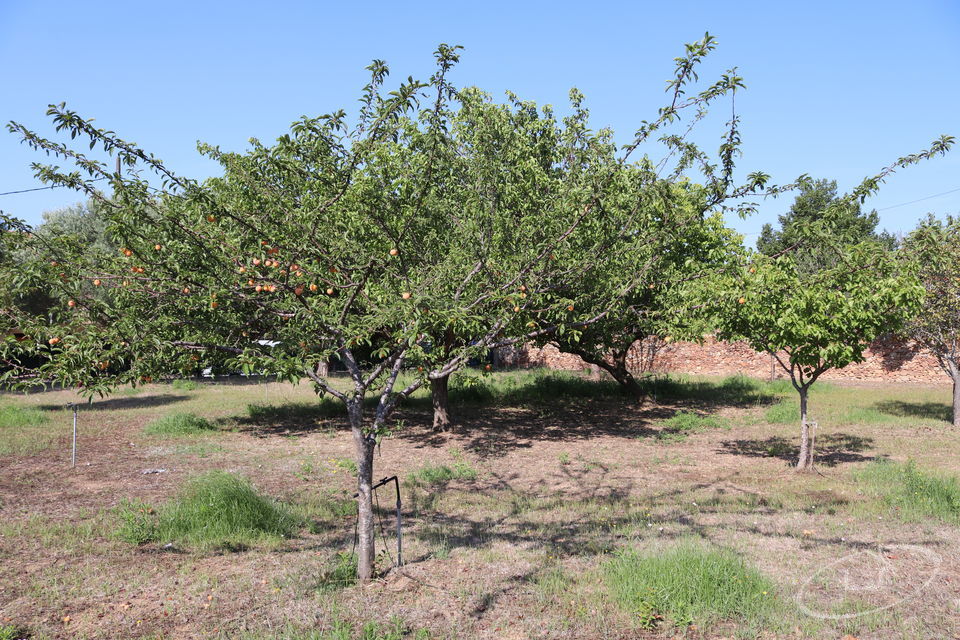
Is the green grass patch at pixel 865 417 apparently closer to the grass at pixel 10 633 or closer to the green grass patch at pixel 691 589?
the green grass patch at pixel 691 589

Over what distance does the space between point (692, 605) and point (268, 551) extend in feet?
14.2

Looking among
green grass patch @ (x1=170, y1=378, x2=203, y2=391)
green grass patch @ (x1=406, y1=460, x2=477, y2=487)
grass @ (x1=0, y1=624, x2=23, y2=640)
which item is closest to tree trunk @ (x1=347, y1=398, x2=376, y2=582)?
grass @ (x1=0, y1=624, x2=23, y2=640)

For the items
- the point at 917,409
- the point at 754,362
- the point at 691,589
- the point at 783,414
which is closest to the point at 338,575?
the point at 691,589

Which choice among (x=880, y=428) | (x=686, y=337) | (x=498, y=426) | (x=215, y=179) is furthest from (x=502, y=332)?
(x=880, y=428)

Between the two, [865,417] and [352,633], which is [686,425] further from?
[352,633]

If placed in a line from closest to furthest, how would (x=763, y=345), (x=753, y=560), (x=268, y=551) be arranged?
1. (x=753, y=560)
2. (x=268, y=551)
3. (x=763, y=345)

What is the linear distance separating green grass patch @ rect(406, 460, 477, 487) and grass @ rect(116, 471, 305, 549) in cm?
290

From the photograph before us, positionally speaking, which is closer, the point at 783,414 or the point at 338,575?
the point at 338,575

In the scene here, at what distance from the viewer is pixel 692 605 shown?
5223 millimetres

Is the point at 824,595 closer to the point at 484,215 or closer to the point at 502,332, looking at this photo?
the point at 502,332

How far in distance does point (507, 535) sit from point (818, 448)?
8.38 meters

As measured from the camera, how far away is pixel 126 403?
69.7ft

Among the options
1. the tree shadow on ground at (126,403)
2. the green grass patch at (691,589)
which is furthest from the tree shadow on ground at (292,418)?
the green grass patch at (691,589)

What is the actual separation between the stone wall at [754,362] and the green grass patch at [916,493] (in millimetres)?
15201
